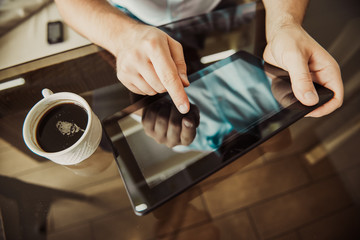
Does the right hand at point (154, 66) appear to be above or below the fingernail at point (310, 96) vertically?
above

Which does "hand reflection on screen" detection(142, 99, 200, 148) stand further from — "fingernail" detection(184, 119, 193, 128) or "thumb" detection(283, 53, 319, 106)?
"thumb" detection(283, 53, 319, 106)

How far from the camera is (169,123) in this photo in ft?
1.39

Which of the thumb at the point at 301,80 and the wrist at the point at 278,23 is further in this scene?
the wrist at the point at 278,23

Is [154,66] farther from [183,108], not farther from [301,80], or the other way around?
[301,80]

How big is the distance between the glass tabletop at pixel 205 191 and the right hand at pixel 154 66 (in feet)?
0.20

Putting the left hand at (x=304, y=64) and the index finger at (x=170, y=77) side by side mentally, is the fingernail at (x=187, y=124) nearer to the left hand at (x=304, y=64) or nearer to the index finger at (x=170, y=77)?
the index finger at (x=170, y=77)

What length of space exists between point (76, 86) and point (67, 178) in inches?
8.1

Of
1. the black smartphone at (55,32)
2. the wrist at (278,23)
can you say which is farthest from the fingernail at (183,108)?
the black smartphone at (55,32)

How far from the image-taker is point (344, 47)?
0.56m

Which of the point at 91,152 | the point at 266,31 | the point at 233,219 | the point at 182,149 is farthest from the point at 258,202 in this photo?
the point at 266,31

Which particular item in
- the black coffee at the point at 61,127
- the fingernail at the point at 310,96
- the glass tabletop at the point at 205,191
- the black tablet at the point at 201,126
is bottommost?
the glass tabletop at the point at 205,191

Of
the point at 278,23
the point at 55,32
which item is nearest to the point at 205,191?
the point at 278,23

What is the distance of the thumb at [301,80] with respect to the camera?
1.35 ft

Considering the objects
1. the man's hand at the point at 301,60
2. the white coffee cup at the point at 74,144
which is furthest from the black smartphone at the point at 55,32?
the man's hand at the point at 301,60
